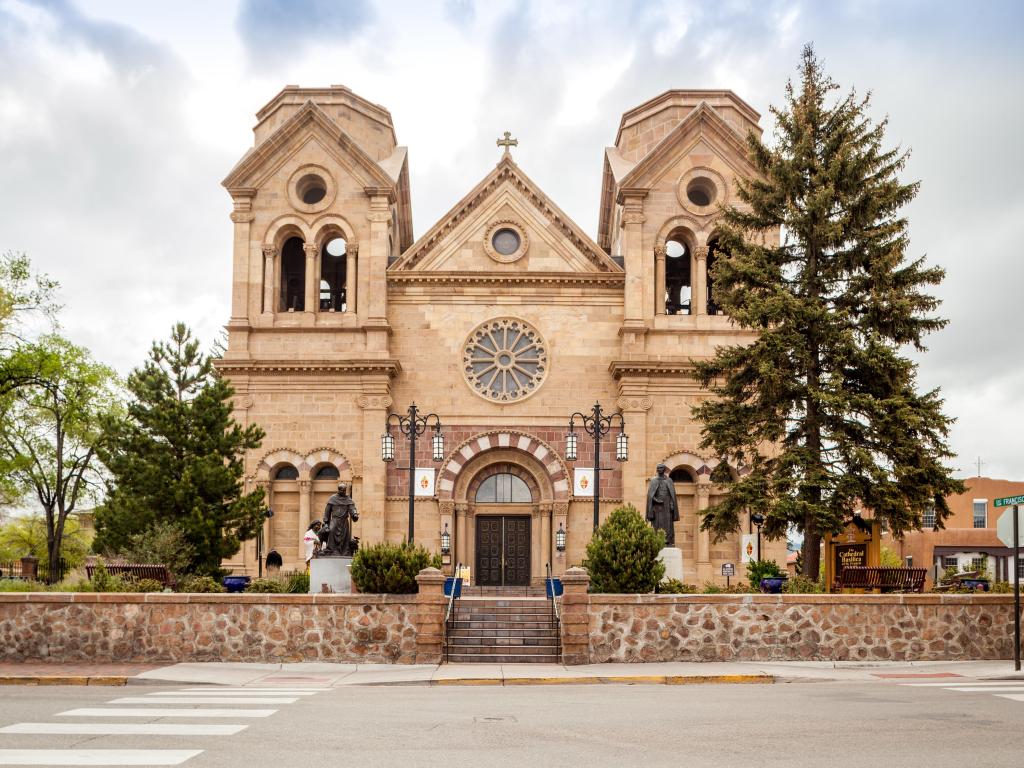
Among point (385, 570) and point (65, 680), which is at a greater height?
point (385, 570)

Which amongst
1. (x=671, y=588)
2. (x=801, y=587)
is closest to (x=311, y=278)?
(x=671, y=588)

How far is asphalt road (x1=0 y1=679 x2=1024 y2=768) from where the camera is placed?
1024 cm

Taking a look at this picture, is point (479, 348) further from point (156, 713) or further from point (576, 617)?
point (156, 713)

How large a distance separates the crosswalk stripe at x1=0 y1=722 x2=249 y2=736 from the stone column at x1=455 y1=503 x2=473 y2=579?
988 inches

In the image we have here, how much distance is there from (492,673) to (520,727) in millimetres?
7405

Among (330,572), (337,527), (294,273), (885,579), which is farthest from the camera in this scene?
(294,273)

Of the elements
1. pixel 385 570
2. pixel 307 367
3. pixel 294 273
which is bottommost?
pixel 385 570

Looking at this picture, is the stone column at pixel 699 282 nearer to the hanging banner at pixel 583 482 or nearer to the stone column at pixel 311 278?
the hanging banner at pixel 583 482

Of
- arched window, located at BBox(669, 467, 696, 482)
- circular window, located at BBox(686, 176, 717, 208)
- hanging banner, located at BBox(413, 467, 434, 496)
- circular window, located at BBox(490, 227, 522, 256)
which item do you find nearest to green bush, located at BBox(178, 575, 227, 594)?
hanging banner, located at BBox(413, 467, 434, 496)

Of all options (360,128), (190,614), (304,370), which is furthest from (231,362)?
(190,614)

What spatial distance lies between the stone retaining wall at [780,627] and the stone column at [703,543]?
14.7 metres

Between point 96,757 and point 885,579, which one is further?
point 885,579

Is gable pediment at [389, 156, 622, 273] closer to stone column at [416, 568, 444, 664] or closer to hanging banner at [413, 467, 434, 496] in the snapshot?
hanging banner at [413, 467, 434, 496]

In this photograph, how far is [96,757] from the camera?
1009cm
